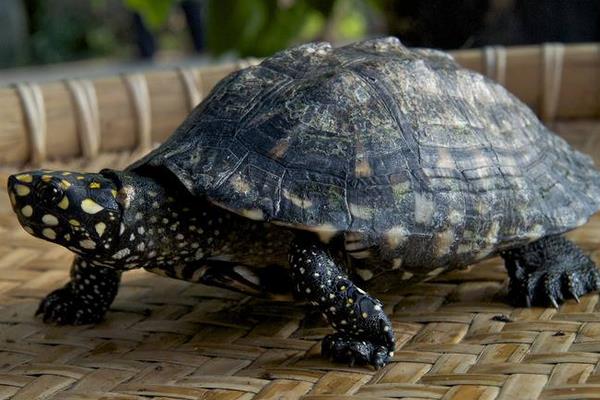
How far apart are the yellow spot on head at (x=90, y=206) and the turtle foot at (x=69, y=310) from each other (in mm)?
376

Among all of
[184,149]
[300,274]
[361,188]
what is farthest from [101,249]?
[361,188]

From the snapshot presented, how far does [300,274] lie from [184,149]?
34 cm

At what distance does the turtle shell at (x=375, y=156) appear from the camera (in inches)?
69.5

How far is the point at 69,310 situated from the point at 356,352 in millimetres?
706

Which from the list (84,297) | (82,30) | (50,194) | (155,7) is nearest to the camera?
(50,194)

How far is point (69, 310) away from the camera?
2.05 m

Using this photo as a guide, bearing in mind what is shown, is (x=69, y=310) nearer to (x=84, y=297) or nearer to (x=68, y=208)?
(x=84, y=297)

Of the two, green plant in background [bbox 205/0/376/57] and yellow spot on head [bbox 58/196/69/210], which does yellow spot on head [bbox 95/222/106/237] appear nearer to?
yellow spot on head [bbox 58/196/69/210]

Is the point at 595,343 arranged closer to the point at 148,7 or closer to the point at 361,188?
the point at 361,188

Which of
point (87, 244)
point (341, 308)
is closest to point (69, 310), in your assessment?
point (87, 244)

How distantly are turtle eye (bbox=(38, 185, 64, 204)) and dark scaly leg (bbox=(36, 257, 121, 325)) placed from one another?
36 centimetres

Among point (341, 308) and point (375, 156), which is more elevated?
point (375, 156)

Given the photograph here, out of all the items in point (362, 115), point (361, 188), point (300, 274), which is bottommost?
point (300, 274)

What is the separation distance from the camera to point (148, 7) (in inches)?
150
